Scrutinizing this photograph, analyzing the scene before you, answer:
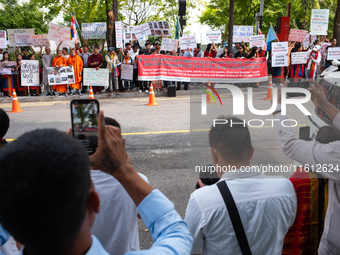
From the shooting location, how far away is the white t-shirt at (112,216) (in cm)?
171

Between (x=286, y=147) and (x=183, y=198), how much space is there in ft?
7.79

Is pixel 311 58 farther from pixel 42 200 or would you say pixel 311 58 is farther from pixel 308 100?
pixel 42 200

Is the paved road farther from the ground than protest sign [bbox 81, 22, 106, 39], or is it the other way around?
protest sign [bbox 81, 22, 106, 39]

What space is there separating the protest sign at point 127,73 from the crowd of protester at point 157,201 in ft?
37.0

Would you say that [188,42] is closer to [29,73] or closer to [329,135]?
[29,73]

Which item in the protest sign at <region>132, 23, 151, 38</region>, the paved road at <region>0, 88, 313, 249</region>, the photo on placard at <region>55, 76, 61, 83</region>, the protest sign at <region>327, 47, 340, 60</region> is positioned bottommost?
the paved road at <region>0, 88, 313, 249</region>

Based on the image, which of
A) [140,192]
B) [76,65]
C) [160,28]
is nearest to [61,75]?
[76,65]

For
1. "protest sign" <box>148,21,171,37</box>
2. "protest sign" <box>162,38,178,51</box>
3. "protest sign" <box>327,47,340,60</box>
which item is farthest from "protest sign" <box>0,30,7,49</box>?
"protest sign" <box>327,47,340,60</box>

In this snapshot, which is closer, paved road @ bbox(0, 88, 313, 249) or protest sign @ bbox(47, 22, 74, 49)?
paved road @ bbox(0, 88, 313, 249)

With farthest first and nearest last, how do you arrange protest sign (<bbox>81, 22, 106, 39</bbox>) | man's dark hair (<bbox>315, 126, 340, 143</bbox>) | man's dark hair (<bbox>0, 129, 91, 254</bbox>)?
protest sign (<bbox>81, 22, 106, 39</bbox>) → man's dark hair (<bbox>315, 126, 340, 143</bbox>) → man's dark hair (<bbox>0, 129, 91, 254</bbox>)

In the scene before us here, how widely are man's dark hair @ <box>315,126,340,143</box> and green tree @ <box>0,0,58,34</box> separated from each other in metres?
42.4

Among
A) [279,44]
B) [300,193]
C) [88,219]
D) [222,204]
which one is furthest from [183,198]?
[279,44]

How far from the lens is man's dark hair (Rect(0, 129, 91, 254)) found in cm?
83

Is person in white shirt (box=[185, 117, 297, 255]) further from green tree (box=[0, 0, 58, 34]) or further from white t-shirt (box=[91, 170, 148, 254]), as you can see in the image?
green tree (box=[0, 0, 58, 34])
